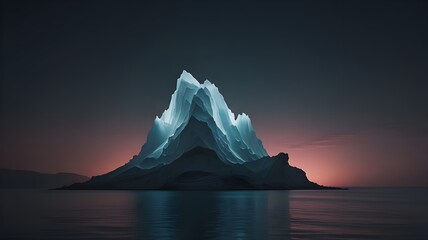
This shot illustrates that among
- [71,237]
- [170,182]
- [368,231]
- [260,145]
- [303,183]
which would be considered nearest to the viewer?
[71,237]

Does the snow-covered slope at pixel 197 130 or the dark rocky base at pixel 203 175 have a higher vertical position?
the snow-covered slope at pixel 197 130

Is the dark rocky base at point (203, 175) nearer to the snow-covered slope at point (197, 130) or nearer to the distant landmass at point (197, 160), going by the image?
the distant landmass at point (197, 160)

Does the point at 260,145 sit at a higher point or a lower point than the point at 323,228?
higher

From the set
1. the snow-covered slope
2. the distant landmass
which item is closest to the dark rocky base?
the distant landmass

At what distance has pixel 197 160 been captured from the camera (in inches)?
3962

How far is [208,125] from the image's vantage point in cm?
10275

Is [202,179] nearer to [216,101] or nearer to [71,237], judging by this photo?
[216,101]

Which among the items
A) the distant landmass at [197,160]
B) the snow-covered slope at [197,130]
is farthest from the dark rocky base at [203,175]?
the snow-covered slope at [197,130]

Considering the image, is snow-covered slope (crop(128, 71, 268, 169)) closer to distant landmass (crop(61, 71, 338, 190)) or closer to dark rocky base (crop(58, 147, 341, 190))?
distant landmass (crop(61, 71, 338, 190))

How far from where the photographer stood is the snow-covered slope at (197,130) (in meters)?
102

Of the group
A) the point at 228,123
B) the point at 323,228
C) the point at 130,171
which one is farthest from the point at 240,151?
the point at 323,228

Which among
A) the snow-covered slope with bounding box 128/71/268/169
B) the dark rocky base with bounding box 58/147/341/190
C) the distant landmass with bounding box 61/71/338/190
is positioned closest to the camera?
the dark rocky base with bounding box 58/147/341/190

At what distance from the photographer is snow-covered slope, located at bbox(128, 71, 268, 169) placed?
10238 centimetres

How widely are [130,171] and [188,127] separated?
16963 mm
